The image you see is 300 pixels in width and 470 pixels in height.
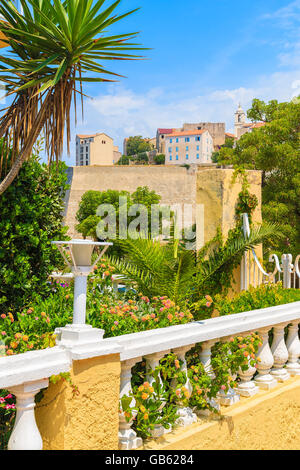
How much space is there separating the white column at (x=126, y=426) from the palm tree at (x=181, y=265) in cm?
230

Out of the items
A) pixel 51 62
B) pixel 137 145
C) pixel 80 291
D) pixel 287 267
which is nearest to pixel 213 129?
pixel 137 145

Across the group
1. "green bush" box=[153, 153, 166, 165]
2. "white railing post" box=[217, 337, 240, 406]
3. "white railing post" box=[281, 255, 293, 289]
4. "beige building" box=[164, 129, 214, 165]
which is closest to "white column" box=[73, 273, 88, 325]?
"white railing post" box=[217, 337, 240, 406]

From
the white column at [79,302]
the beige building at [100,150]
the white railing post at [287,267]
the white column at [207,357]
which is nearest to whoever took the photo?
the white column at [79,302]

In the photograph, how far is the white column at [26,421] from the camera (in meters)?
2.12

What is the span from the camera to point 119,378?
249 centimetres

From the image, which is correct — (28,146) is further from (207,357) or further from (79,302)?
(207,357)

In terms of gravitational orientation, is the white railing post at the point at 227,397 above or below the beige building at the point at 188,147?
below

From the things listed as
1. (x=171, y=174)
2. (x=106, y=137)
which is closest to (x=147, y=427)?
(x=171, y=174)

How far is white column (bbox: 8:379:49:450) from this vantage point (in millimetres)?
2117

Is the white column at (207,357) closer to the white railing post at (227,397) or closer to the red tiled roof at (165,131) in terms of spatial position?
the white railing post at (227,397)

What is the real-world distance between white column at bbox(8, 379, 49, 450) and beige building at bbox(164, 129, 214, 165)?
8141 cm

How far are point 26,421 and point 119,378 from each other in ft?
1.81

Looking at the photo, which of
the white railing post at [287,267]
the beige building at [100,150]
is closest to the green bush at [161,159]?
the beige building at [100,150]
